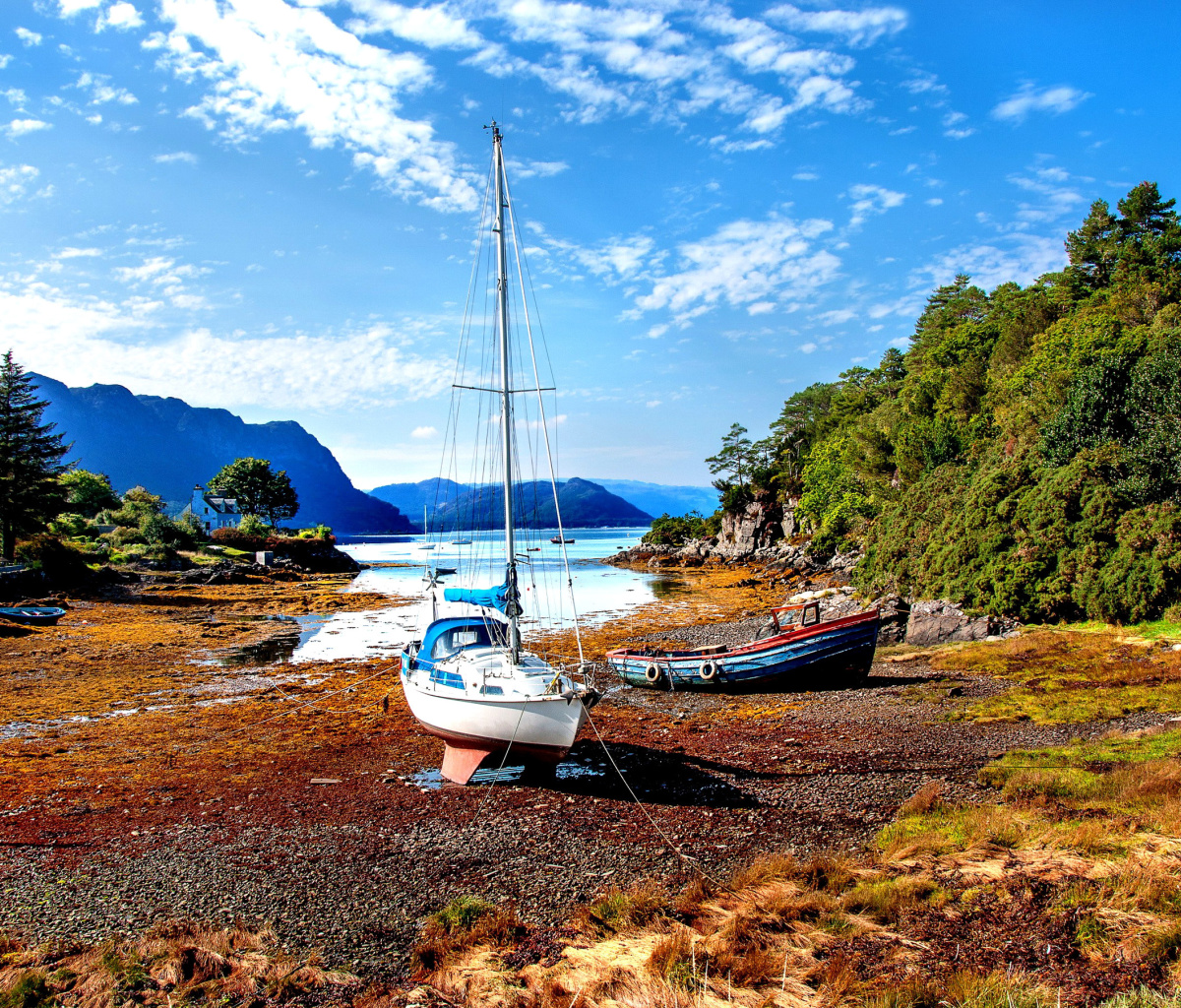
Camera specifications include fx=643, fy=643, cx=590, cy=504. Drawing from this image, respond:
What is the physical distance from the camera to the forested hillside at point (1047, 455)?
2550cm

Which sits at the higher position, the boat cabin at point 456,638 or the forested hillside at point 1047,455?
the forested hillside at point 1047,455

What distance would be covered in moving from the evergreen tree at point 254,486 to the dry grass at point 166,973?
98.7 m

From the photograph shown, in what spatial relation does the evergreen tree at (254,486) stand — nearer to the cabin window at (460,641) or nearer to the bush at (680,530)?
the bush at (680,530)

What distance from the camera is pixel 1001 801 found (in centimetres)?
1112

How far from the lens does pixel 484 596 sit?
15641mm

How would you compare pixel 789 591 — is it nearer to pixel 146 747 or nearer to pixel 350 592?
pixel 350 592

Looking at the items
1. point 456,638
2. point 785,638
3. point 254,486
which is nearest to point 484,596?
point 456,638

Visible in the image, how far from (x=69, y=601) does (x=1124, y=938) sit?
2138 inches

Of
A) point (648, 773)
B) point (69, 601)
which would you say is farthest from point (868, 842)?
point (69, 601)

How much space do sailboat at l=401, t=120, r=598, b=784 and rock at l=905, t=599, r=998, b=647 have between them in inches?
775

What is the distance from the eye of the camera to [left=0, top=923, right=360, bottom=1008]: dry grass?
6918 mm

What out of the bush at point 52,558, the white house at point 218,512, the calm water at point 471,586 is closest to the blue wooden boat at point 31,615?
the bush at point 52,558

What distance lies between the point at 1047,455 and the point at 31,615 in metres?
54.5

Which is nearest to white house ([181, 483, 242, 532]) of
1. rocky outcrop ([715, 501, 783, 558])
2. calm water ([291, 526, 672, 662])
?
calm water ([291, 526, 672, 662])
